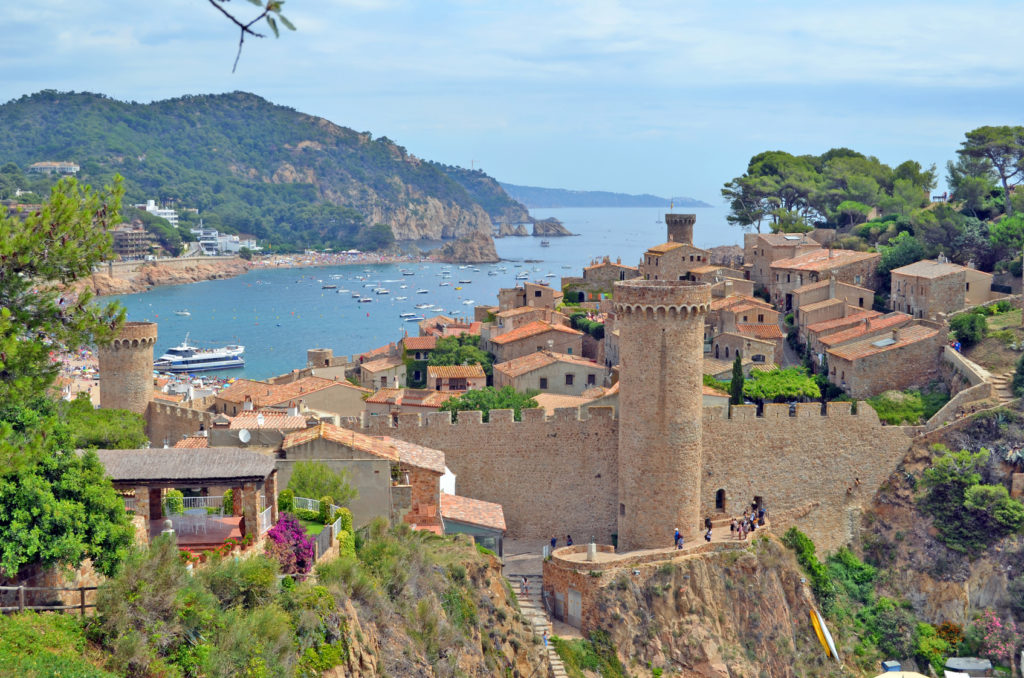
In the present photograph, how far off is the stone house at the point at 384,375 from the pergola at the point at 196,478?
2766cm

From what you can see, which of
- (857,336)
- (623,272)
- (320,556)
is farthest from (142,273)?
(320,556)

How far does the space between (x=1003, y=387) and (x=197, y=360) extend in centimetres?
6139

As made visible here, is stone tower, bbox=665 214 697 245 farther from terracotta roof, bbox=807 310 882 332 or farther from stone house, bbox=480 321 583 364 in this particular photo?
terracotta roof, bbox=807 310 882 332

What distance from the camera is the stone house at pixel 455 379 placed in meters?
41.4

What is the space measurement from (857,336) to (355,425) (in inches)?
730

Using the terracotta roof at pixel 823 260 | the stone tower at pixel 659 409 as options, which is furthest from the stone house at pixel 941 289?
the stone tower at pixel 659 409

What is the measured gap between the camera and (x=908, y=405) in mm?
32906

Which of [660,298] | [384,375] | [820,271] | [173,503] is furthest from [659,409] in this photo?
[384,375]

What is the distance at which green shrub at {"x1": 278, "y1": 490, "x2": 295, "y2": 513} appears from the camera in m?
19.4

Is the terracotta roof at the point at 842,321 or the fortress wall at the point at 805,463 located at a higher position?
the terracotta roof at the point at 842,321

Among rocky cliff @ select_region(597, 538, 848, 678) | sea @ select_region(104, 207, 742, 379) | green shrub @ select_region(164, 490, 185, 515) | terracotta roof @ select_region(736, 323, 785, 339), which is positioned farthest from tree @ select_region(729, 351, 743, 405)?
sea @ select_region(104, 207, 742, 379)

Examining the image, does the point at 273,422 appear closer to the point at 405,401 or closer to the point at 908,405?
the point at 405,401

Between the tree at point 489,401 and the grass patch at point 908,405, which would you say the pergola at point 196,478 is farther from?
the grass patch at point 908,405

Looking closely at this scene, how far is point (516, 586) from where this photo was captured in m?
24.9
